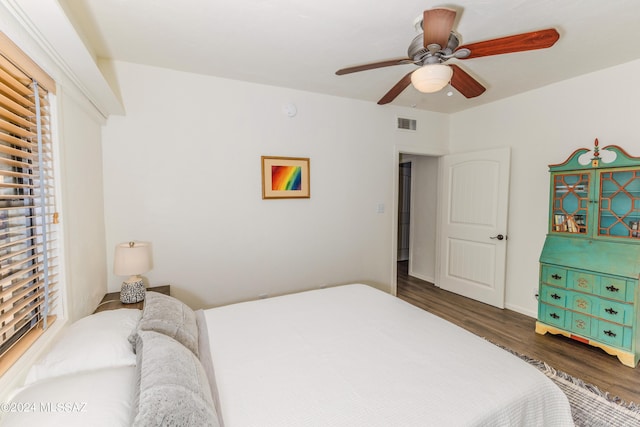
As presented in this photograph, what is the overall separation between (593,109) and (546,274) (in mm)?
1631

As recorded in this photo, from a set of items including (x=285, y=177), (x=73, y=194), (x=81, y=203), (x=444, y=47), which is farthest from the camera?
(x=285, y=177)

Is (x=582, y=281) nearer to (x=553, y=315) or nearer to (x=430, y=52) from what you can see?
(x=553, y=315)

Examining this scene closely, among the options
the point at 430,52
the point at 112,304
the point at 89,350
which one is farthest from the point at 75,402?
the point at 430,52

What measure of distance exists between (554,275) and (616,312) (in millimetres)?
484

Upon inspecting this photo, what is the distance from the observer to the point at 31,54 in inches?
51.8

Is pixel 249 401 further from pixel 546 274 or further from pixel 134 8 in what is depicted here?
pixel 546 274

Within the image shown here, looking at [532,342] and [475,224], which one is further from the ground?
[475,224]

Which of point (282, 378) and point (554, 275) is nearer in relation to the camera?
point (282, 378)

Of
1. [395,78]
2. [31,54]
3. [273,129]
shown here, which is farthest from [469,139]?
[31,54]

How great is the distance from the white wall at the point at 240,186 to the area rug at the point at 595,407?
1980 mm

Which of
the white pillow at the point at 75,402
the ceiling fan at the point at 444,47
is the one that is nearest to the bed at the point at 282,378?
the white pillow at the point at 75,402

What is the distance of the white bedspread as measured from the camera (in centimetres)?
104


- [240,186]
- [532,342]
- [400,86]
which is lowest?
[532,342]

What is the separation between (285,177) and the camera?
3.09 metres
